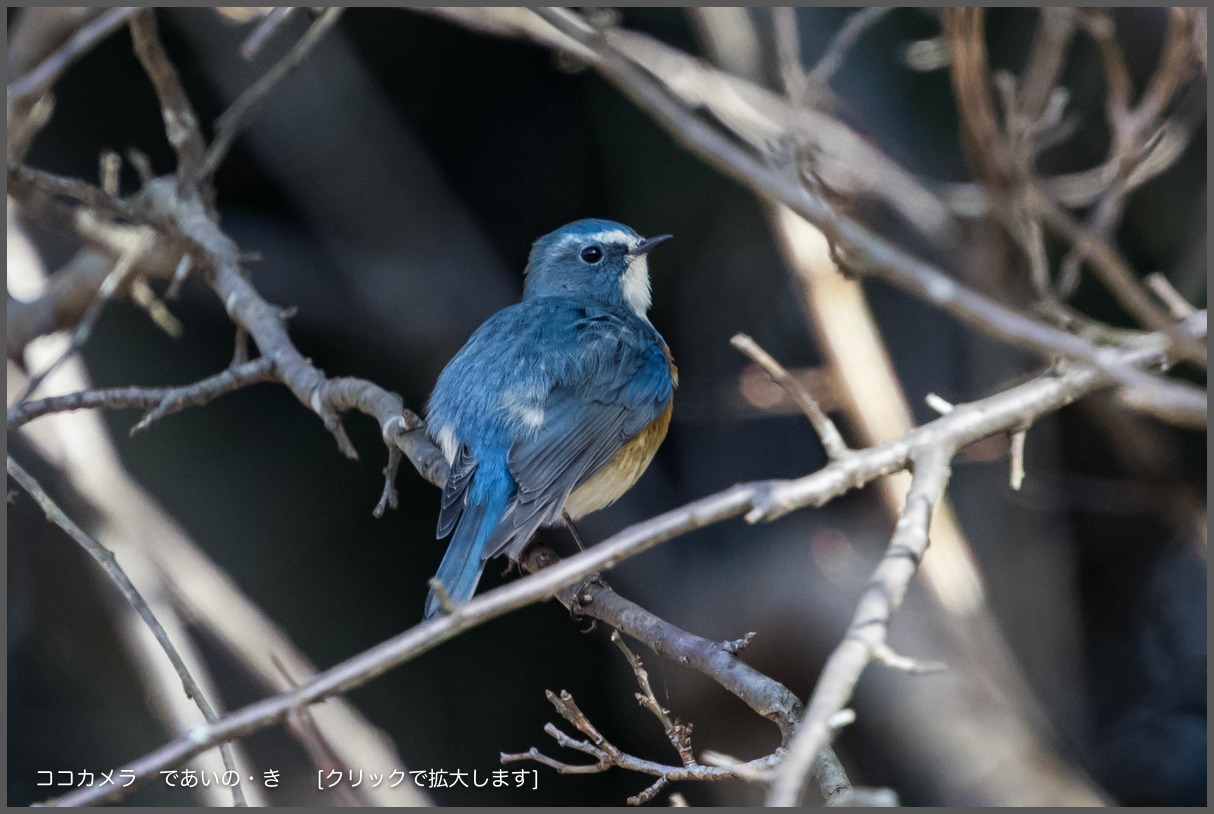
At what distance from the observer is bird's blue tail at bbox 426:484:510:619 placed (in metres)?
3.09

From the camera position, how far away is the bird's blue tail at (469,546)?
3.09m

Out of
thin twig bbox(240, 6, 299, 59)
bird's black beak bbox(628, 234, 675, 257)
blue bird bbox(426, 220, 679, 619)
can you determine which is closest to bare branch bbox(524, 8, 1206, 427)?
thin twig bbox(240, 6, 299, 59)

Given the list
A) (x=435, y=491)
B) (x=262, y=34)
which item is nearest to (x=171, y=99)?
(x=262, y=34)

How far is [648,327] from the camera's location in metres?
4.52

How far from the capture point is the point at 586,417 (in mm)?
3756

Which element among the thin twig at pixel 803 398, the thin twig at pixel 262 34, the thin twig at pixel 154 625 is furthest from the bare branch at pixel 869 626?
the thin twig at pixel 262 34

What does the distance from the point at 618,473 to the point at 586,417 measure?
13.2 inches

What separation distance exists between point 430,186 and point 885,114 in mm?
2487

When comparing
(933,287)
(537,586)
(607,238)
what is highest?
(607,238)

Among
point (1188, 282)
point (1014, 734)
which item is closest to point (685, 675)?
point (1014, 734)

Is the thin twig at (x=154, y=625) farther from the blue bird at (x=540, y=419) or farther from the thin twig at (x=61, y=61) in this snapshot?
the thin twig at (x=61, y=61)

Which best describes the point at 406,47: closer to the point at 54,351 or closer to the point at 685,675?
the point at 54,351

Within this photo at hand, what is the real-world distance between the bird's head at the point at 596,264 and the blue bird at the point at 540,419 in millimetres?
71

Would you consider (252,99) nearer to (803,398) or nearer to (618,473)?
(618,473)
